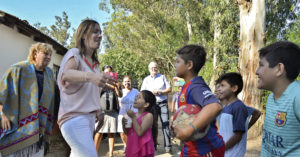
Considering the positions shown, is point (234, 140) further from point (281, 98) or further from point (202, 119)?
point (202, 119)

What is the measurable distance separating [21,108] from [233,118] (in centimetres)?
248

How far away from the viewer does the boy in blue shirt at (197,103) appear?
1.70 meters

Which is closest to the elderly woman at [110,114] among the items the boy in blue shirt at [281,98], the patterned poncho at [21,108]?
the patterned poncho at [21,108]

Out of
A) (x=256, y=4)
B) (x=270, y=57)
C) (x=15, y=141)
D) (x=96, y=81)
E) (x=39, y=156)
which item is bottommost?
(x=39, y=156)

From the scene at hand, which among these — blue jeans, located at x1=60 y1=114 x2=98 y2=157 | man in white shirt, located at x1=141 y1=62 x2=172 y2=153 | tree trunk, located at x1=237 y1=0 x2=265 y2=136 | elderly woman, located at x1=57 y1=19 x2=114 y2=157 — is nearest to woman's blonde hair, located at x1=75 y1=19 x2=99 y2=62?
elderly woman, located at x1=57 y1=19 x2=114 y2=157

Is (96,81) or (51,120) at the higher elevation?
(96,81)

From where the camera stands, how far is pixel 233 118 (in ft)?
8.74

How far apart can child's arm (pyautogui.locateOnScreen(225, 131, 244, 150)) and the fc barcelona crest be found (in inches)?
28.3

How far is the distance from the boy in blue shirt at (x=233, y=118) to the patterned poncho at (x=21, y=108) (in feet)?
7.30

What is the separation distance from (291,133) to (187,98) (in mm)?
789

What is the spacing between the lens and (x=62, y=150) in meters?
6.26

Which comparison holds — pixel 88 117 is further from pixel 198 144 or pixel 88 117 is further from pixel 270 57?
pixel 270 57

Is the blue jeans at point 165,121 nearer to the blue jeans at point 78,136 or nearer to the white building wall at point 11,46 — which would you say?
the blue jeans at point 78,136

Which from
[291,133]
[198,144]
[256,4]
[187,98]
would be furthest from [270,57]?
[256,4]
